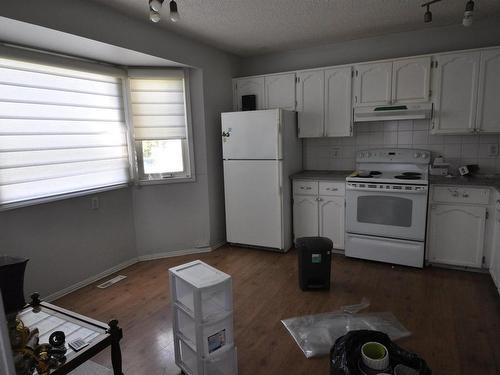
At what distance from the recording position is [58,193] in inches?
113

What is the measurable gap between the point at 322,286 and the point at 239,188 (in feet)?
4.94

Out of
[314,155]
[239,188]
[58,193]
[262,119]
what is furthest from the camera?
[314,155]

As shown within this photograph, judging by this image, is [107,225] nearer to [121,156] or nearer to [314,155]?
[121,156]

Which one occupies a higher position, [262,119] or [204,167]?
[262,119]

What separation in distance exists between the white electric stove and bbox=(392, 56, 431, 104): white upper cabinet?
595 millimetres

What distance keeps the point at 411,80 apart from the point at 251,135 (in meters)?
1.73

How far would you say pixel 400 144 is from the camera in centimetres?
373

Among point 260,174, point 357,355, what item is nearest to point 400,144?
point 260,174

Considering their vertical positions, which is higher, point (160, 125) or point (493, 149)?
point (160, 125)

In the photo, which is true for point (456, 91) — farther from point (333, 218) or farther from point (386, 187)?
point (333, 218)

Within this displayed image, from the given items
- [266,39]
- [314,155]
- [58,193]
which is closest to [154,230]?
[58,193]

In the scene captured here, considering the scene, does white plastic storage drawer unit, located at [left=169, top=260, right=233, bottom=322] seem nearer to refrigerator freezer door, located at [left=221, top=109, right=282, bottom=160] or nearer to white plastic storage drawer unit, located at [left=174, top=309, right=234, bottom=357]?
white plastic storage drawer unit, located at [left=174, top=309, right=234, bottom=357]

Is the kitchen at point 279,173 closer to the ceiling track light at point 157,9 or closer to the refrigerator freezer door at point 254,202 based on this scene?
the refrigerator freezer door at point 254,202

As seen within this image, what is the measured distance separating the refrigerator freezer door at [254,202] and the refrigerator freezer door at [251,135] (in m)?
0.09
